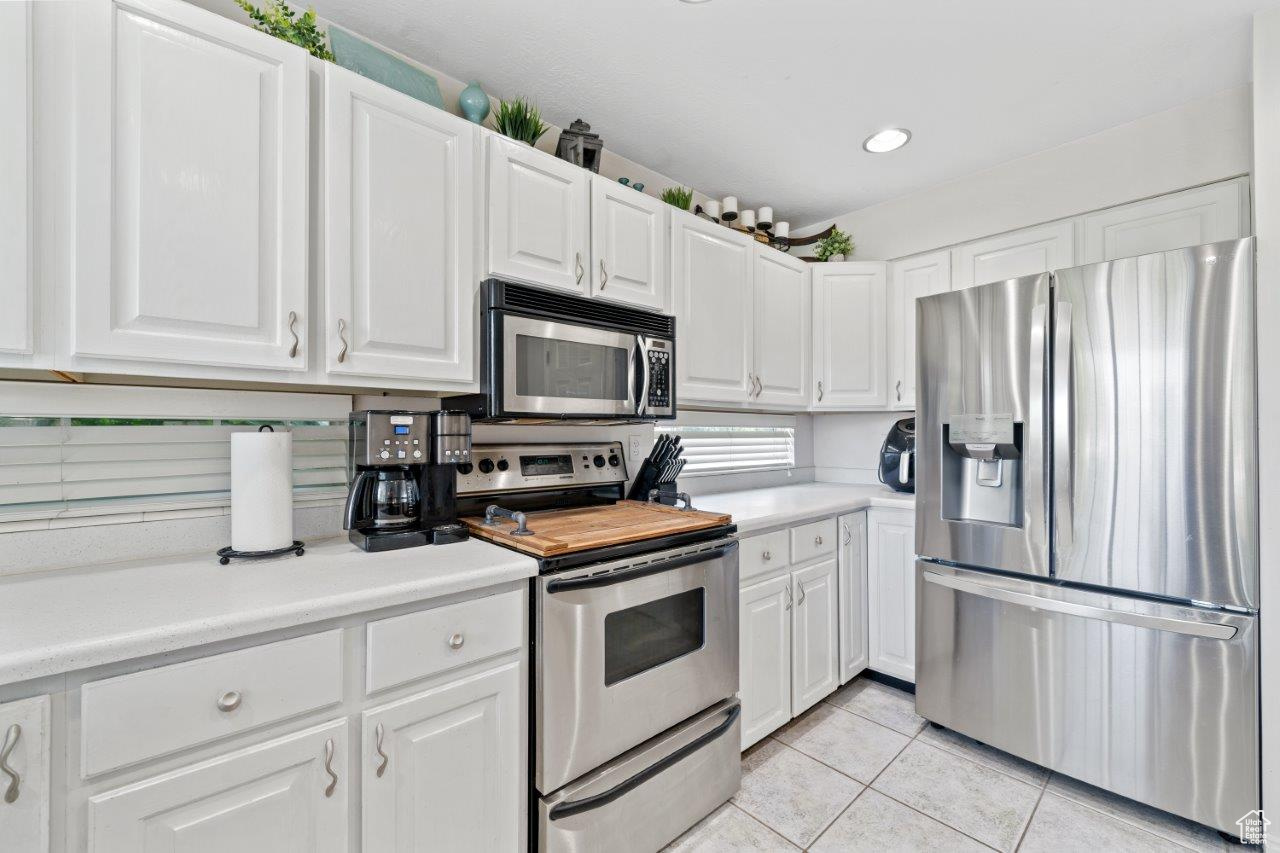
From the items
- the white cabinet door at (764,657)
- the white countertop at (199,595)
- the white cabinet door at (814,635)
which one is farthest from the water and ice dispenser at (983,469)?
the white countertop at (199,595)

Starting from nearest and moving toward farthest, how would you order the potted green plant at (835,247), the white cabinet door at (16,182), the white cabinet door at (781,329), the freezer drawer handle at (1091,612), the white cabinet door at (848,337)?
1. the white cabinet door at (16,182)
2. the freezer drawer handle at (1091,612)
3. the white cabinet door at (781,329)
4. the white cabinet door at (848,337)
5. the potted green plant at (835,247)

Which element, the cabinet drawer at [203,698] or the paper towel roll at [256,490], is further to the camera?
the paper towel roll at [256,490]

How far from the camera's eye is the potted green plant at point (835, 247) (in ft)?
10.3

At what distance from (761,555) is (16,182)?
87.1 inches

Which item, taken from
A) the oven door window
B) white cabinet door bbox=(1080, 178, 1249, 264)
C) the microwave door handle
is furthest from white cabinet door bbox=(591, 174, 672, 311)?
white cabinet door bbox=(1080, 178, 1249, 264)

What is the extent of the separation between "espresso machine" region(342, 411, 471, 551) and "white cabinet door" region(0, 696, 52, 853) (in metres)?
0.64

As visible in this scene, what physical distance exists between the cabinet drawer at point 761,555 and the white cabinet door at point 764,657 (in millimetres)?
56

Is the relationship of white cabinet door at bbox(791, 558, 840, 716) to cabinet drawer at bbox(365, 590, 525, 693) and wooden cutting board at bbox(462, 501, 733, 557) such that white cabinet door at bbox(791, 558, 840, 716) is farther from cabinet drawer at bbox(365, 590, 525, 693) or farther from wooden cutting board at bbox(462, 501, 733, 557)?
cabinet drawer at bbox(365, 590, 525, 693)

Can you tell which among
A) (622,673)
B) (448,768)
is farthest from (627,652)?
(448,768)

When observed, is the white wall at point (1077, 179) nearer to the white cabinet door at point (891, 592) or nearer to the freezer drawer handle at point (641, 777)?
the white cabinet door at point (891, 592)

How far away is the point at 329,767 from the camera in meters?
1.08

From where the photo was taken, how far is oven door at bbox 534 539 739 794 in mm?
1380

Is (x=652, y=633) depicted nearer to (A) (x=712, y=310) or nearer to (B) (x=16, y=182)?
(A) (x=712, y=310)

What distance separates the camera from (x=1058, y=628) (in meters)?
1.89
